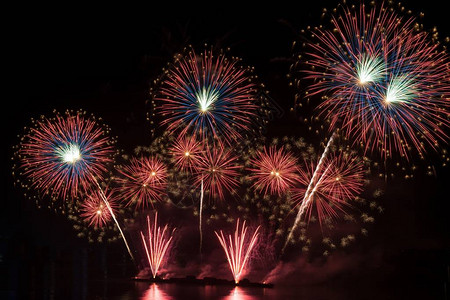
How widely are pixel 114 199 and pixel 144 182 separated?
9.95ft

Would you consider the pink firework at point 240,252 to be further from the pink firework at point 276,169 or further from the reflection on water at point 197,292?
the pink firework at point 276,169

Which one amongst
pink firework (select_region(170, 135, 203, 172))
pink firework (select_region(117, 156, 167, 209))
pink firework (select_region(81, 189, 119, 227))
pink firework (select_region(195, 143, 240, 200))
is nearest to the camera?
pink firework (select_region(170, 135, 203, 172))

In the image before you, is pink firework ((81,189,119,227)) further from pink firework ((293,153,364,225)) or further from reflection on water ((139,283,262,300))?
pink firework ((293,153,364,225))

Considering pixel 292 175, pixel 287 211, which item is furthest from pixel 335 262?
pixel 292 175

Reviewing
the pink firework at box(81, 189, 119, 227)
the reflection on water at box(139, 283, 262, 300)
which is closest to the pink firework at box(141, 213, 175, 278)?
the pink firework at box(81, 189, 119, 227)

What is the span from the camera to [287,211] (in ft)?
131

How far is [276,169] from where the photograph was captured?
36.1 meters

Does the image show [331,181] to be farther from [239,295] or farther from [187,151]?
[239,295]

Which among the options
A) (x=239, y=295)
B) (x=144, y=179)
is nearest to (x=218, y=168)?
(x=144, y=179)

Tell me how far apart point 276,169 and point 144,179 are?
27.4ft

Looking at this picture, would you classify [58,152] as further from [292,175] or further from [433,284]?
[433,284]

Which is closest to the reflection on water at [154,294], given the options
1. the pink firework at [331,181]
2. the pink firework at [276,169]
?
the pink firework at [276,169]

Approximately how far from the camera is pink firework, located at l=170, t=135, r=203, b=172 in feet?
122

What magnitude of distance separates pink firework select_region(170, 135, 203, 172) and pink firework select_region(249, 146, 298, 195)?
11.0 feet
